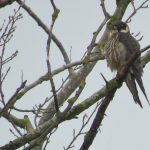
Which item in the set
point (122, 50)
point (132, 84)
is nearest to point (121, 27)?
point (122, 50)

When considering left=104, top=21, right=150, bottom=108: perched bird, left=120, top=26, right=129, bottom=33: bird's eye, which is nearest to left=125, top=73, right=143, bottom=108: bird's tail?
left=104, top=21, right=150, bottom=108: perched bird

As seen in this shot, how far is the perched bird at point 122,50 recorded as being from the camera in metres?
6.19

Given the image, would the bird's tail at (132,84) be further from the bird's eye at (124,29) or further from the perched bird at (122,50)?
the bird's eye at (124,29)

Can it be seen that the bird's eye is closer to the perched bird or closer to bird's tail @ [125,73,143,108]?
the perched bird

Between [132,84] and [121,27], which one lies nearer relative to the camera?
[132,84]

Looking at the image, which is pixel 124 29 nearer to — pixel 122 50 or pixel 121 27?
pixel 121 27

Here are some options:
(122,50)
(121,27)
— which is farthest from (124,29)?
(122,50)

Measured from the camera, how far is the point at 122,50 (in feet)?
21.5

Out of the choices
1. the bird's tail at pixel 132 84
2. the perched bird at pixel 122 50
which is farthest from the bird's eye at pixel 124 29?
the bird's tail at pixel 132 84

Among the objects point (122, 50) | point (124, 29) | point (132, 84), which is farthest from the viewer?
point (124, 29)

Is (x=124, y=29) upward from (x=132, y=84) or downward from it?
upward

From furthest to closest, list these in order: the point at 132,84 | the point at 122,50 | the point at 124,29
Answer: the point at 124,29 < the point at 122,50 < the point at 132,84

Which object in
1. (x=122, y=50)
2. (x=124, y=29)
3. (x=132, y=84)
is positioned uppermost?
(x=124, y=29)

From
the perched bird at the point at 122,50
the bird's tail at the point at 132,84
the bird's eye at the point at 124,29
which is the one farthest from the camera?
the bird's eye at the point at 124,29
